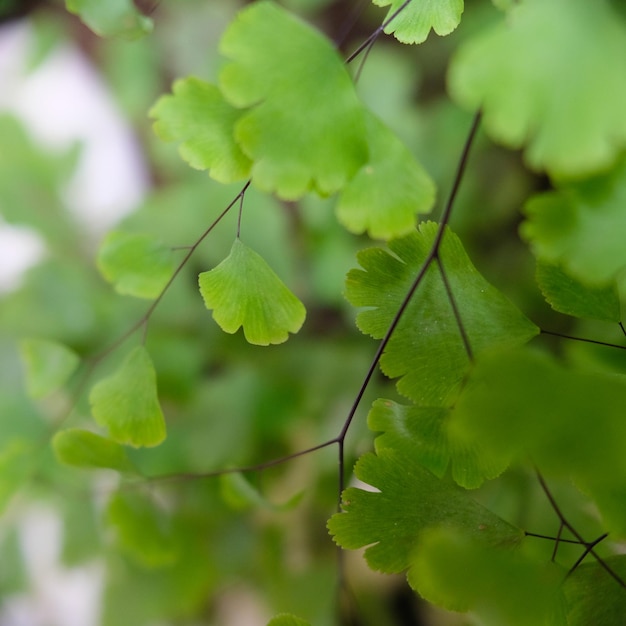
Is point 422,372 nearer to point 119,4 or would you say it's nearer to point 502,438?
point 502,438

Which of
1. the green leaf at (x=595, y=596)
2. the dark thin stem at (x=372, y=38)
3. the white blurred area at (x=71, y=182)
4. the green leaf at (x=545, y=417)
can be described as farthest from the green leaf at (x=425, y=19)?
the white blurred area at (x=71, y=182)

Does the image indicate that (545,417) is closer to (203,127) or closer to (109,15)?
(203,127)

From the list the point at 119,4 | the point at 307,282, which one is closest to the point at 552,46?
the point at 119,4

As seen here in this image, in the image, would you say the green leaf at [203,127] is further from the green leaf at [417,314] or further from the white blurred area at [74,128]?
the white blurred area at [74,128]

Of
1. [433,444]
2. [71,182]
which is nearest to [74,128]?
[71,182]

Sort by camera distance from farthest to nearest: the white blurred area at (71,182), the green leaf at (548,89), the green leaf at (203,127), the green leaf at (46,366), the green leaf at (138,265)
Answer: the white blurred area at (71,182) < the green leaf at (46,366) < the green leaf at (138,265) < the green leaf at (203,127) < the green leaf at (548,89)

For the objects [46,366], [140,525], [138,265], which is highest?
[138,265]
